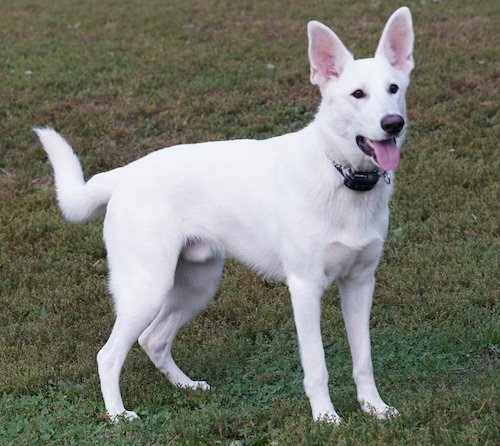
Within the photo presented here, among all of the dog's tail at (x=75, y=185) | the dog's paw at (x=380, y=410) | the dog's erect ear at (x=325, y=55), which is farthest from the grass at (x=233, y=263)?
the dog's erect ear at (x=325, y=55)

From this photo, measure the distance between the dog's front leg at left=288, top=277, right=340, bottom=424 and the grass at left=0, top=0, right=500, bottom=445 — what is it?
0.46ft

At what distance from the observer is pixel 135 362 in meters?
5.77

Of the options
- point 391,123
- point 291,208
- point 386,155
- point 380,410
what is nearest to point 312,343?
point 380,410

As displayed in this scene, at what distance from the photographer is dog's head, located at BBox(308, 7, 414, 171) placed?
14.0ft

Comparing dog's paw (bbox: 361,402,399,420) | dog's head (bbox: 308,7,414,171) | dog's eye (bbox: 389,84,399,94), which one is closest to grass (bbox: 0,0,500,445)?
dog's paw (bbox: 361,402,399,420)

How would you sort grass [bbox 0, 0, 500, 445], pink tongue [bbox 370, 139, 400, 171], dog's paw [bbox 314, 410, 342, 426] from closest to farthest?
1. pink tongue [bbox 370, 139, 400, 171]
2. dog's paw [bbox 314, 410, 342, 426]
3. grass [bbox 0, 0, 500, 445]

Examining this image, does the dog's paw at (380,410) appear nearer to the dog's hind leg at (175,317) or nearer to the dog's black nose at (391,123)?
the dog's hind leg at (175,317)

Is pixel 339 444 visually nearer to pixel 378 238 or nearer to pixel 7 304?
pixel 378 238

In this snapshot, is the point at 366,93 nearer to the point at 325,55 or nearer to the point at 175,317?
the point at 325,55

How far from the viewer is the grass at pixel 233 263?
15.6 ft

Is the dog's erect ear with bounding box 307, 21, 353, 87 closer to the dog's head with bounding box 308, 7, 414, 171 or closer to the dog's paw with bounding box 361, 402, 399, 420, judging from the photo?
the dog's head with bounding box 308, 7, 414, 171

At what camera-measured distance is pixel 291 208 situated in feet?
15.2

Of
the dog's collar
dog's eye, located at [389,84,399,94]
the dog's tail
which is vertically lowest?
the dog's tail

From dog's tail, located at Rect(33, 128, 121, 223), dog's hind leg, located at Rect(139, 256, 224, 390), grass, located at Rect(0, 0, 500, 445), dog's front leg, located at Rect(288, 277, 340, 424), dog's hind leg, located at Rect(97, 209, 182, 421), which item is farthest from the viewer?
dog's hind leg, located at Rect(139, 256, 224, 390)
